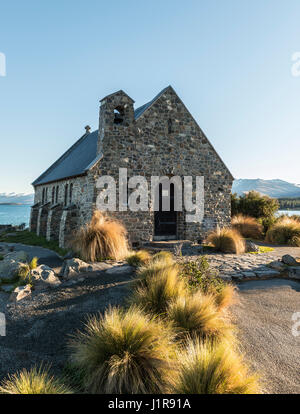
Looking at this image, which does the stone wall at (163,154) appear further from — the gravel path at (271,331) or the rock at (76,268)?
the gravel path at (271,331)

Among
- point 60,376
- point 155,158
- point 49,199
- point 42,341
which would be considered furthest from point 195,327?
point 49,199

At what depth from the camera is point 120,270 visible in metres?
8.43

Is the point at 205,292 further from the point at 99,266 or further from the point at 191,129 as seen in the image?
the point at 191,129

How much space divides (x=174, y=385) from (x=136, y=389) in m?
0.44

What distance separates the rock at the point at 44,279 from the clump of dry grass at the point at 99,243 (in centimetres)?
200

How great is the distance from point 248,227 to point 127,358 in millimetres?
15966

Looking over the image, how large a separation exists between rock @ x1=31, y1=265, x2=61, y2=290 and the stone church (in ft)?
16.1

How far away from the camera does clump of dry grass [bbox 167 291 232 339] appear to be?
4.12 meters

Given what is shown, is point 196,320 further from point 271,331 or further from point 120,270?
point 120,270

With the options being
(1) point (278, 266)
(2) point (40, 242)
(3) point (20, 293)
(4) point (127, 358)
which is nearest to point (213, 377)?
(4) point (127, 358)

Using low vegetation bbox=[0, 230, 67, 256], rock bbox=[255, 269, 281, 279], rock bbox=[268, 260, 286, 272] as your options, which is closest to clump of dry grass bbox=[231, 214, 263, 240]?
rock bbox=[268, 260, 286, 272]

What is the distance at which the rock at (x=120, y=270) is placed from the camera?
8281mm

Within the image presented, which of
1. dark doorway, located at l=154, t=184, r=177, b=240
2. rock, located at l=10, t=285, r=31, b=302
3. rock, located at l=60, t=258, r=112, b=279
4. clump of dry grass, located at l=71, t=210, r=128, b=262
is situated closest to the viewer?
rock, located at l=10, t=285, r=31, b=302

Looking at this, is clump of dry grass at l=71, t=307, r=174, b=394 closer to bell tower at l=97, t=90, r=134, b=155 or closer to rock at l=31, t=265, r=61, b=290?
rock at l=31, t=265, r=61, b=290
